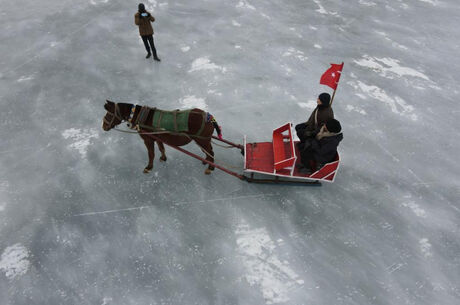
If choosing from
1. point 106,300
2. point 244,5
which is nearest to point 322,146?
point 106,300

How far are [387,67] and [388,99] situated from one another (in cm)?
186

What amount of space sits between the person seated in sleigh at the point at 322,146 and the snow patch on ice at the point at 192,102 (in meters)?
3.32

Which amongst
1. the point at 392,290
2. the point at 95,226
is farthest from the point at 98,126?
the point at 392,290

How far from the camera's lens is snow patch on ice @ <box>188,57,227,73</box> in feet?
26.4

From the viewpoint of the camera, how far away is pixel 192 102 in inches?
272

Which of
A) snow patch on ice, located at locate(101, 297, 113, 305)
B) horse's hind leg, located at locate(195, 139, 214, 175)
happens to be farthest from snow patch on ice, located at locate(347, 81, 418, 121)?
snow patch on ice, located at locate(101, 297, 113, 305)

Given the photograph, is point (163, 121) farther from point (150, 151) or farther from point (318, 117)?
point (318, 117)

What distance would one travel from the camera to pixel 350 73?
8016mm

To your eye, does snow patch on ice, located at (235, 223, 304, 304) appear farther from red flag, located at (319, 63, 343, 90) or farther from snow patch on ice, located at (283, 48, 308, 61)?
snow patch on ice, located at (283, 48, 308, 61)

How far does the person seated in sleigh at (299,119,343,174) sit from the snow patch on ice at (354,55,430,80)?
537 cm

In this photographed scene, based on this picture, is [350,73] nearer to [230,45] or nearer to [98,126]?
[230,45]

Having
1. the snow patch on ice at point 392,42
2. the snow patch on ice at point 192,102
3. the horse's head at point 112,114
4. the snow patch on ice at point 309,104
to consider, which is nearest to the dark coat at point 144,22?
the snow patch on ice at point 192,102

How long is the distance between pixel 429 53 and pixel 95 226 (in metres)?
12.0

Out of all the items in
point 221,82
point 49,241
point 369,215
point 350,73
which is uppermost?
point 350,73
